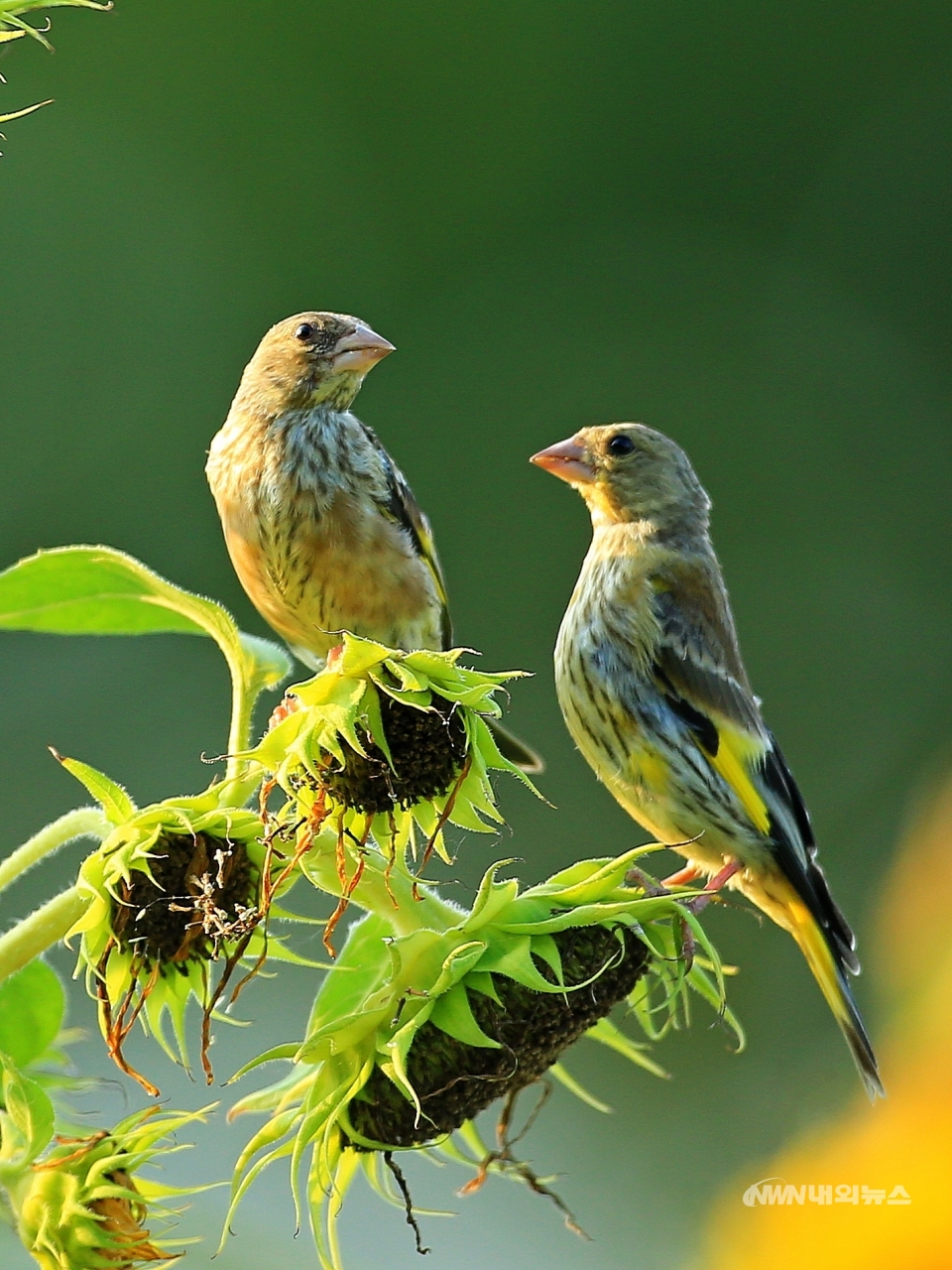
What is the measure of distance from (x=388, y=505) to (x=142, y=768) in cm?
340

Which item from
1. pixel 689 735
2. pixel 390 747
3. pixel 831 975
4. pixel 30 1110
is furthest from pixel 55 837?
pixel 831 975

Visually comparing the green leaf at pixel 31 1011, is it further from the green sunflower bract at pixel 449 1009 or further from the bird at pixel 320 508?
the bird at pixel 320 508

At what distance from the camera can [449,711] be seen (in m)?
1.96

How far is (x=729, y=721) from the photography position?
3.88m

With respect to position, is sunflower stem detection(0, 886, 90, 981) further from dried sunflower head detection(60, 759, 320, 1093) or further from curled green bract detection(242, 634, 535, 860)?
curled green bract detection(242, 634, 535, 860)

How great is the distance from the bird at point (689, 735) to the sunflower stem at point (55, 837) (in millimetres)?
1603

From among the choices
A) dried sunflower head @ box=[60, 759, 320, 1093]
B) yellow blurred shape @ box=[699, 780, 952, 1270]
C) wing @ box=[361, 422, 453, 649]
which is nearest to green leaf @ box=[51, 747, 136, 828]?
dried sunflower head @ box=[60, 759, 320, 1093]

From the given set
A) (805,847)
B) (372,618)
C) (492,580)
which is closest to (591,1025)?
(372,618)

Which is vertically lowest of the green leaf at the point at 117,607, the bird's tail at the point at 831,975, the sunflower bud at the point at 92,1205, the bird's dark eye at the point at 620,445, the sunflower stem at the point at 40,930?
the bird's tail at the point at 831,975

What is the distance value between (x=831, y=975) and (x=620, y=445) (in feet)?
4.91

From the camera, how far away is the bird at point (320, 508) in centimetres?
333

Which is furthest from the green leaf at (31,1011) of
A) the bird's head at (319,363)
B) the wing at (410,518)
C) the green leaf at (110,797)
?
the bird's head at (319,363)

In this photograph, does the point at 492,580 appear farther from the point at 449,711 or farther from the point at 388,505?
the point at 449,711

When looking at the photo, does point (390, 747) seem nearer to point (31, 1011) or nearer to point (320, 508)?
point (31, 1011)
